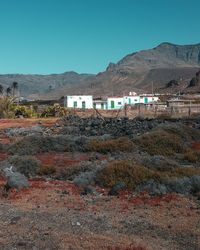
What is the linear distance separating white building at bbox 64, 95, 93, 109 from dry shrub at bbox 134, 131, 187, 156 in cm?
5011

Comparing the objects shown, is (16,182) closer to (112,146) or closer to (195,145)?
(112,146)

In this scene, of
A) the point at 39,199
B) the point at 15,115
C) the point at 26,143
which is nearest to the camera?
the point at 39,199

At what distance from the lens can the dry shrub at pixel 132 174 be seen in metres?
8.42

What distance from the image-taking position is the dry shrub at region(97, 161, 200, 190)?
8.42 metres

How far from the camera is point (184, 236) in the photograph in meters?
5.37

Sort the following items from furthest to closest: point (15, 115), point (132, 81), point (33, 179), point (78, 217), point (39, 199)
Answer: point (132, 81)
point (15, 115)
point (33, 179)
point (39, 199)
point (78, 217)

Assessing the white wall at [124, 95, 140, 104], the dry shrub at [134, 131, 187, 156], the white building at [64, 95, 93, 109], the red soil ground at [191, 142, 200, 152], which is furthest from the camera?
the white wall at [124, 95, 140, 104]

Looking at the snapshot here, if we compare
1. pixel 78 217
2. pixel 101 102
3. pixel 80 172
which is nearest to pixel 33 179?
pixel 80 172

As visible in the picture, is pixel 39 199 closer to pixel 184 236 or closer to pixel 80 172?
pixel 80 172

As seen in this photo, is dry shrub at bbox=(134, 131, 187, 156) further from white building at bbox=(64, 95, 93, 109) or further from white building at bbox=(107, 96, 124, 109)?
white building at bbox=(107, 96, 124, 109)

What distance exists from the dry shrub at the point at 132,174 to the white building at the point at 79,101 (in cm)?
5468

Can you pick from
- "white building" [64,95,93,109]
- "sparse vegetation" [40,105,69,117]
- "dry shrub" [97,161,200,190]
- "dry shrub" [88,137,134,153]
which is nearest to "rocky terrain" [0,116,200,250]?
"dry shrub" [97,161,200,190]

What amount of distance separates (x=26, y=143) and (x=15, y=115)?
24.5m

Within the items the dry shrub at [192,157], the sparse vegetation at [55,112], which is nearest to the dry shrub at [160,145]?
the dry shrub at [192,157]
